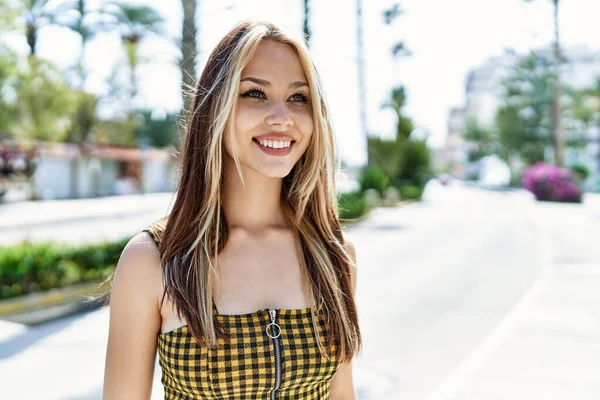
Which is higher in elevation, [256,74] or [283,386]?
[256,74]

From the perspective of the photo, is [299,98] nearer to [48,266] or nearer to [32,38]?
[48,266]

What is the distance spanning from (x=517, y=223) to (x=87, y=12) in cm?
2311

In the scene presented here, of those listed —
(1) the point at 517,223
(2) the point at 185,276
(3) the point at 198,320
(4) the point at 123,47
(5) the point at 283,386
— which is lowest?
(1) the point at 517,223

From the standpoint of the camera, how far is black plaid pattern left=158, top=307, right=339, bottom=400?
1.56 meters

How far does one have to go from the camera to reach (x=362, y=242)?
1479 centimetres

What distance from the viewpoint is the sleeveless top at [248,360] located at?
5.14ft

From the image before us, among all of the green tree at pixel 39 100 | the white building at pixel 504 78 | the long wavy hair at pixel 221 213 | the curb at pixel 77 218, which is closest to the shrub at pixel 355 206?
the curb at pixel 77 218

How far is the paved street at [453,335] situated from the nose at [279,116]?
343cm

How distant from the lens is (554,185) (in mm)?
31484

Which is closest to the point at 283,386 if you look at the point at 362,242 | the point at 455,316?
the point at 455,316

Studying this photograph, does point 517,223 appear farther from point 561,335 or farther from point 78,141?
point 78,141

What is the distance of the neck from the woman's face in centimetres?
10

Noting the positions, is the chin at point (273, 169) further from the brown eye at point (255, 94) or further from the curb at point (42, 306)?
the curb at point (42, 306)

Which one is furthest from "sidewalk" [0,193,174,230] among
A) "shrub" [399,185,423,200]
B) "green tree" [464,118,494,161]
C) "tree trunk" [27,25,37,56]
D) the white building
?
"green tree" [464,118,494,161]
